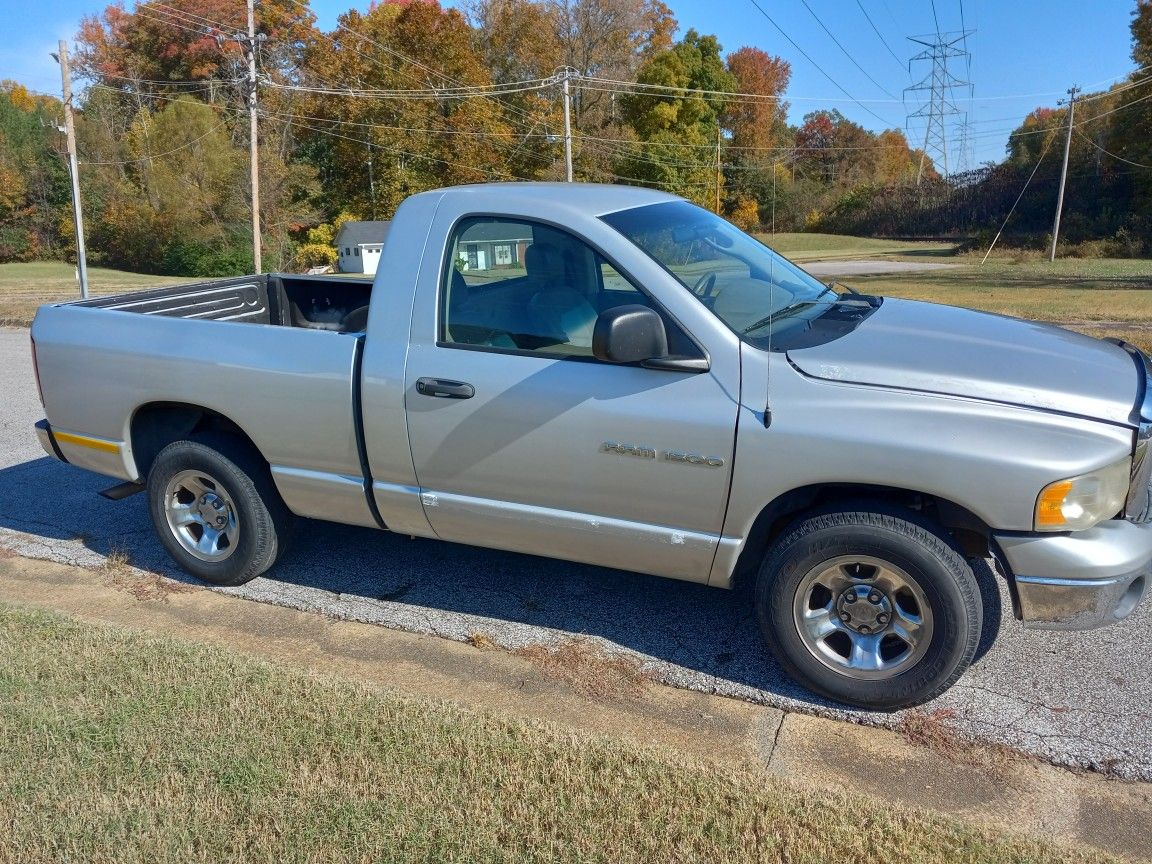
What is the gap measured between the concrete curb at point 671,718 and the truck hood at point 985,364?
50.9 inches

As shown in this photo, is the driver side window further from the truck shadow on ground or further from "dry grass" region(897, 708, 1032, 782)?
"dry grass" region(897, 708, 1032, 782)

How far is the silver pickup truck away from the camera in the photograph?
3381mm

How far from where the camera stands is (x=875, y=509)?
358cm

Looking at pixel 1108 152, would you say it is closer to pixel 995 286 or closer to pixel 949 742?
pixel 995 286

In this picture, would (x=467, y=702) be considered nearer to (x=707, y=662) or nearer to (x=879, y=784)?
(x=707, y=662)

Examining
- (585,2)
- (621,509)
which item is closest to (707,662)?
(621,509)

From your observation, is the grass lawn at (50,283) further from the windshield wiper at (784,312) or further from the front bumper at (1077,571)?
the front bumper at (1077,571)

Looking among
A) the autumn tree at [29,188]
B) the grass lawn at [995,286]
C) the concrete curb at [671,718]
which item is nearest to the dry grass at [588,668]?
the concrete curb at [671,718]

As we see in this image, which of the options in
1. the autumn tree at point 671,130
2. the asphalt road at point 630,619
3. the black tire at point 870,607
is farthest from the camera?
the autumn tree at point 671,130

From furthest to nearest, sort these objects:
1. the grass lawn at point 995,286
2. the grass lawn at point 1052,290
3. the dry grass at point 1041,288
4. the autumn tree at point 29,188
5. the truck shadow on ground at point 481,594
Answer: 1. the autumn tree at point 29,188
2. the dry grass at point 1041,288
3. the grass lawn at point 995,286
4. the grass lawn at point 1052,290
5. the truck shadow on ground at point 481,594

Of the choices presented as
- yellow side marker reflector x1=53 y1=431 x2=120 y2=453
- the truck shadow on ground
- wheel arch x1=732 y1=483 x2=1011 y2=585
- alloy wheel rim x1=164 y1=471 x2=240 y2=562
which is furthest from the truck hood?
yellow side marker reflector x1=53 y1=431 x2=120 y2=453

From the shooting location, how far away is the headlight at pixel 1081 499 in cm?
327

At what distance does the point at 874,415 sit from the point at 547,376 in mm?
1274

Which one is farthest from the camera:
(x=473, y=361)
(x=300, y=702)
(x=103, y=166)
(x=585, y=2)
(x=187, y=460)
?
(x=585, y=2)
